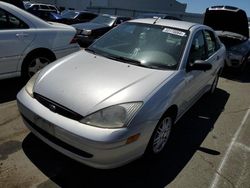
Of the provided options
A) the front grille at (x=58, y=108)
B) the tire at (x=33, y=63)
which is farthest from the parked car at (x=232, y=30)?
the front grille at (x=58, y=108)

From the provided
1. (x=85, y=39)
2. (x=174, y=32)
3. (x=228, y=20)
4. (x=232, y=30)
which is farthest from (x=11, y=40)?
(x=232, y=30)

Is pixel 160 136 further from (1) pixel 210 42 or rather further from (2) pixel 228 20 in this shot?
(2) pixel 228 20

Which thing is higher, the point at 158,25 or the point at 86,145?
the point at 158,25

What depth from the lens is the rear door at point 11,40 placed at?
4914 mm

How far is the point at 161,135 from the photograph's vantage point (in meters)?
3.58

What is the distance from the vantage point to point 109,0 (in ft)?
132

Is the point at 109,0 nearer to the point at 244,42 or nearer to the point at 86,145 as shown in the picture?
the point at 244,42

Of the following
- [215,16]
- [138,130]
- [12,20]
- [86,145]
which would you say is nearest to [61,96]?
[86,145]

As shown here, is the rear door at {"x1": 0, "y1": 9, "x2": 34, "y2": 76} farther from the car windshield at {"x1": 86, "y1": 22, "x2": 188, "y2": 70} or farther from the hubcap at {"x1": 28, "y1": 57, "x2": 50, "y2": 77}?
the car windshield at {"x1": 86, "y1": 22, "x2": 188, "y2": 70}

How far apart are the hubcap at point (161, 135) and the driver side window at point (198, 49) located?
101 centimetres

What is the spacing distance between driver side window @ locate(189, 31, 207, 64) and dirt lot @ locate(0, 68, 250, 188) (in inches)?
42.6

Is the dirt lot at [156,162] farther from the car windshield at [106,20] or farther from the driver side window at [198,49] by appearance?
the car windshield at [106,20]

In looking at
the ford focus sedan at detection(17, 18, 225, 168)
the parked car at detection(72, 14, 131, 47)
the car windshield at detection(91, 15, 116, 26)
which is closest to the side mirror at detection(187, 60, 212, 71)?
the ford focus sedan at detection(17, 18, 225, 168)

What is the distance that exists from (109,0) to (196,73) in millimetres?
37998
